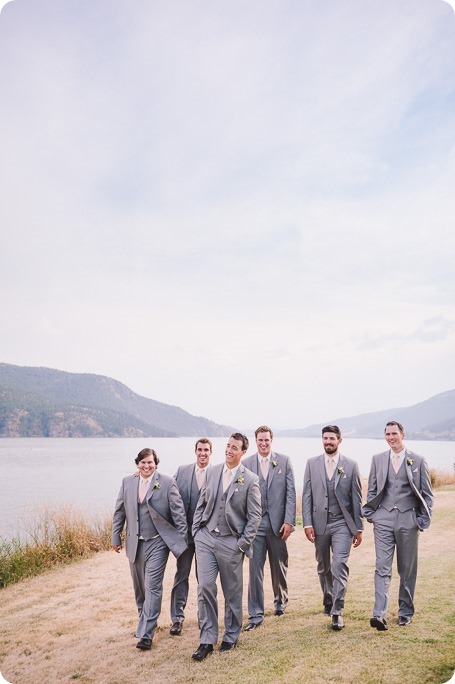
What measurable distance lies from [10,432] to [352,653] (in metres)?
151

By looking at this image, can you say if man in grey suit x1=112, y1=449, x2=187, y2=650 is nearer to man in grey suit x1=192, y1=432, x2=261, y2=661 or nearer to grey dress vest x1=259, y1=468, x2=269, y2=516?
man in grey suit x1=192, y1=432, x2=261, y2=661

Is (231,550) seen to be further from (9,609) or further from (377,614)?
(9,609)

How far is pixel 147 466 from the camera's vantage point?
21.5 ft

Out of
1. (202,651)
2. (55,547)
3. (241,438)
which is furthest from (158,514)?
(55,547)

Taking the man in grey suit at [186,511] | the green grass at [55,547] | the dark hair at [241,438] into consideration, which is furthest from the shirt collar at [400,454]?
the green grass at [55,547]

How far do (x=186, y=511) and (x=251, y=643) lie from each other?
1843mm

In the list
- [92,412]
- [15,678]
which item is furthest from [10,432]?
[15,678]

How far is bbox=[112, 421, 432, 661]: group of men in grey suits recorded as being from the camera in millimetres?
6109

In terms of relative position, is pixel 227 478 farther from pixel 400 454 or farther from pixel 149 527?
pixel 400 454

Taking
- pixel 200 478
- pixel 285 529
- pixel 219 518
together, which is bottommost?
pixel 285 529

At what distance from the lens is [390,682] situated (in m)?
4.76

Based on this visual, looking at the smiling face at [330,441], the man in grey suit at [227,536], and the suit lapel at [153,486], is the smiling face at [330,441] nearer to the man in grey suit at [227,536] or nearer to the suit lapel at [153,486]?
the man in grey suit at [227,536]

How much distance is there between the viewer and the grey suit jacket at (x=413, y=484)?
6418mm

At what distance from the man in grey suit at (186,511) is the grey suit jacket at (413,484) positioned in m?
2.04
